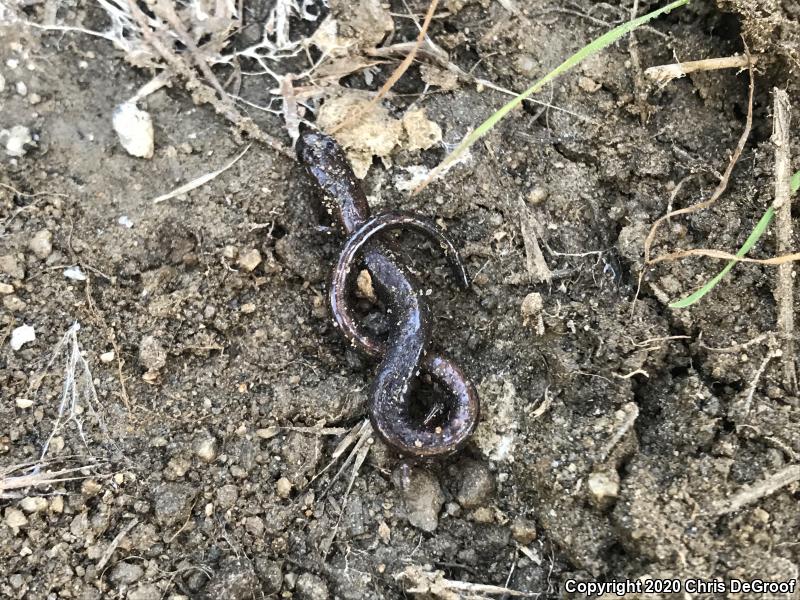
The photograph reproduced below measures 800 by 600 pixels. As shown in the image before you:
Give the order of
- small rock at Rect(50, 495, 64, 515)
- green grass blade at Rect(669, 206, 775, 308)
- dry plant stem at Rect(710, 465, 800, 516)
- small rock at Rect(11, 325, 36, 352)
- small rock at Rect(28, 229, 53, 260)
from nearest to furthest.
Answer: dry plant stem at Rect(710, 465, 800, 516)
green grass blade at Rect(669, 206, 775, 308)
small rock at Rect(50, 495, 64, 515)
small rock at Rect(11, 325, 36, 352)
small rock at Rect(28, 229, 53, 260)

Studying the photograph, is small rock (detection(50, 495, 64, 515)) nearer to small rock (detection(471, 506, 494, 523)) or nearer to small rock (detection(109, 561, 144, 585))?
small rock (detection(109, 561, 144, 585))

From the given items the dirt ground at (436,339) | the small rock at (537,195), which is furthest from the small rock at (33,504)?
the small rock at (537,195)

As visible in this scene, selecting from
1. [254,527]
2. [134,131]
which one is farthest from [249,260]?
[254,527]

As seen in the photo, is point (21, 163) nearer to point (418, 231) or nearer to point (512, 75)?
point (418, 231)

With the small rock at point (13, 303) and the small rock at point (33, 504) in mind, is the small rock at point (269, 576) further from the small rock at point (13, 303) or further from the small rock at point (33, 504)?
the small rock at point (13, 303)

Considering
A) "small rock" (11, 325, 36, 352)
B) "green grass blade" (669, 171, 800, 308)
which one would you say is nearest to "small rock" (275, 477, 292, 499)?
"small rock" (11, 325, 36, 352)

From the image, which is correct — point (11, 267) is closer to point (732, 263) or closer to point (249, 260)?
point (249, 260)
